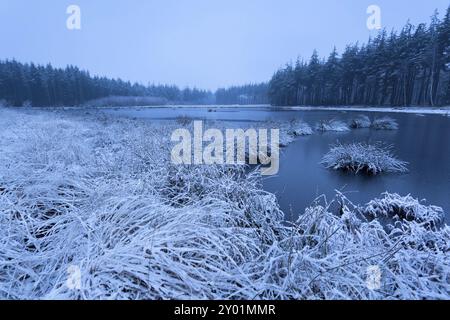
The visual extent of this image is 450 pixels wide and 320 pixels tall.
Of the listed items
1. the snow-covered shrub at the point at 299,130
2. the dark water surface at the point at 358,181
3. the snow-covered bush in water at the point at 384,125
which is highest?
the snow-covered bush in water at the point at 384,125

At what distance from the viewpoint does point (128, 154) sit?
6.38 meters

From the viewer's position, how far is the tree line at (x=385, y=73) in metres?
32.8

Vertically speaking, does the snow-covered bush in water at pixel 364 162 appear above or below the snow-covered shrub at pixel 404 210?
above

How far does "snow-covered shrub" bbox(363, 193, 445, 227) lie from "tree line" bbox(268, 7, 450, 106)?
38426mm

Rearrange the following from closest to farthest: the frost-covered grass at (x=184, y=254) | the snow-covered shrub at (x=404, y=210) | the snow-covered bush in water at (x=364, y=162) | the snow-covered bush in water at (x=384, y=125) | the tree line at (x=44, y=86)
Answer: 1. the frost-covered grass at (x=184, y=254)
2. the snow-covered shrub at (x=404, y=210)
3. the snow-covered bush in water at (x=364, y=162)
4. the snow-covered bush in water at (x=384, y=125)
5. the tree line at (x=44, y=86)

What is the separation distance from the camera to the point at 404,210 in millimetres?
4453

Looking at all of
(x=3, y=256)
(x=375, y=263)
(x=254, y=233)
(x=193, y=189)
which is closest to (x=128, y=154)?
(x=193, y=189)

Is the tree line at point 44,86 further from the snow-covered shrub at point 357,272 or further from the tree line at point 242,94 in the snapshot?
the tree line at point 242,94

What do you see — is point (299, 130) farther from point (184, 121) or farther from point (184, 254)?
point (184, 254)

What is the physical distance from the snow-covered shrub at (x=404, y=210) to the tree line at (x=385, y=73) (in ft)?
126

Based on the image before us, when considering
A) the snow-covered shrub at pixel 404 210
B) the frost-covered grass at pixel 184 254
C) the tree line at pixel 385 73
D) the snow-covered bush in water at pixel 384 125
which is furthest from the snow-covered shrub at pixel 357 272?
the tree line at pixel 385 73

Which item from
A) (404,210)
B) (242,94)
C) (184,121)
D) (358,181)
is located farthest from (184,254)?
(242,94)

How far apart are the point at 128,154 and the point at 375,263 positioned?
230 inches

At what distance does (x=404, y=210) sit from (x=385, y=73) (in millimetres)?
43415
